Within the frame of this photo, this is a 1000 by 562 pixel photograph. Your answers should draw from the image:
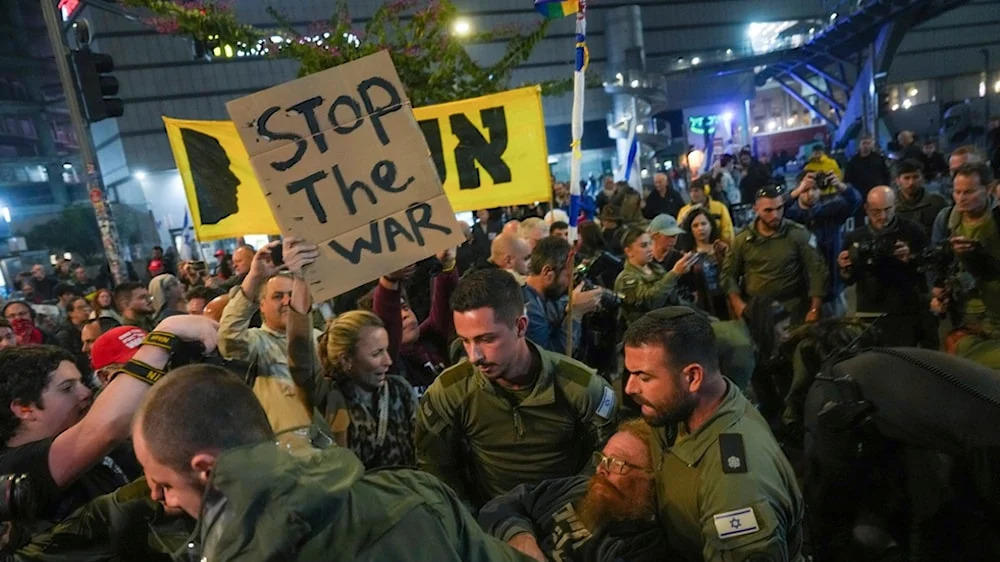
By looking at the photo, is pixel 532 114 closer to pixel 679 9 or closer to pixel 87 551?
pixel 87 551

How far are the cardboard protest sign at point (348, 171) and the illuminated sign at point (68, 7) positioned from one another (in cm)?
849

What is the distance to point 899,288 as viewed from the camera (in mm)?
5156

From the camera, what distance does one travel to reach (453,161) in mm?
4805

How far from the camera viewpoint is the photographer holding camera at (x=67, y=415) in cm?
213

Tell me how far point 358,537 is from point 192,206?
4210 mm

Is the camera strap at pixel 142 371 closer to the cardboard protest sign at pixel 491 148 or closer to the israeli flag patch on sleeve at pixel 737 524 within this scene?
the israeli flag patch on sleeve at pixel 737 524

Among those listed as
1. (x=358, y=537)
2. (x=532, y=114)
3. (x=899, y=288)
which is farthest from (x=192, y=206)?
(x=899, y=288)

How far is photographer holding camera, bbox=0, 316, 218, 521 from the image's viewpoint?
6.98 feet

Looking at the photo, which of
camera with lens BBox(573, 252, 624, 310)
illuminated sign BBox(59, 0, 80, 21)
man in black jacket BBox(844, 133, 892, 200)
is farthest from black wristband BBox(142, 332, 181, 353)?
man in black jacket BBox(844, 133, 892, 200)

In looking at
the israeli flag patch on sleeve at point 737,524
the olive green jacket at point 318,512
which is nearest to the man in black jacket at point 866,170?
the israeli flag patch on sleeve at point 737,524

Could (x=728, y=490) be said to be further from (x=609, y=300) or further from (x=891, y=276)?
(x=891, y=276)

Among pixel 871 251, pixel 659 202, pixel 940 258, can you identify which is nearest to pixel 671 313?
pixel 940 258

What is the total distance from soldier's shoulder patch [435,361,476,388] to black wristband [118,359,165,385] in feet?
3.86

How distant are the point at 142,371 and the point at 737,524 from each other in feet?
6.54
